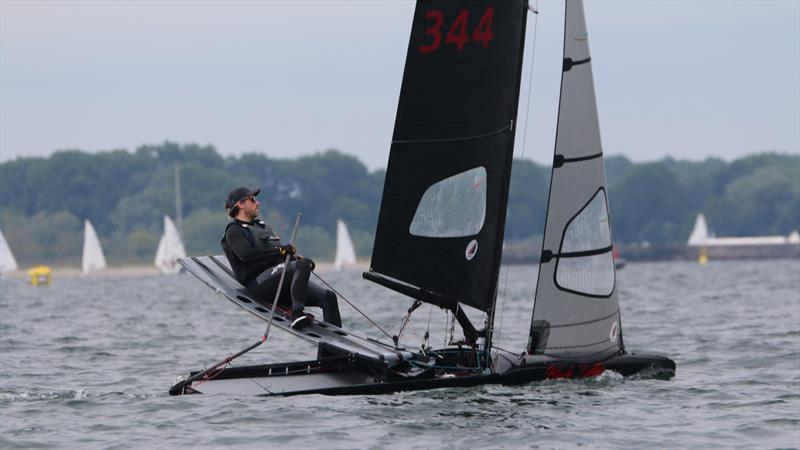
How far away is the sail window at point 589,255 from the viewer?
12.7m

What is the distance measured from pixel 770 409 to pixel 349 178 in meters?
132

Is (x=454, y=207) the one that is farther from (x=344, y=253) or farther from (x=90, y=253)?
(x=344, y=253)

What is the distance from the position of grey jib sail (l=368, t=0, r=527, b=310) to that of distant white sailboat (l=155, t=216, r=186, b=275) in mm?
73059

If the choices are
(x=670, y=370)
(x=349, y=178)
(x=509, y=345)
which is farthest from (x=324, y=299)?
(x=349, y=178)

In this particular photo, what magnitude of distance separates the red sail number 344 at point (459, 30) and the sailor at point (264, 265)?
205 centimetres

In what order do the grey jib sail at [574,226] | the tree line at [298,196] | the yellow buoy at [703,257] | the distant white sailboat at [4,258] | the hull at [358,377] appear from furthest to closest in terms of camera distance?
the tree line at [298,196] < the yellow buoy at [703,257] < the distant white sailboat at [4,258] < the grey jib sail at [574,226] < the hull at [358,377]

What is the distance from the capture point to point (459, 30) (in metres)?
12.0

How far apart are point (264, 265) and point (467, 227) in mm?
1849

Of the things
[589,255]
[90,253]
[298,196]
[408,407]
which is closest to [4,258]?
[90,253]

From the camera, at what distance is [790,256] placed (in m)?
108

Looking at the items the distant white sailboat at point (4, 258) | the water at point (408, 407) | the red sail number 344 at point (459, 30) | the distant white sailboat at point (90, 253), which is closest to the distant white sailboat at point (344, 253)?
the distant white sailboat at point (90, 253)

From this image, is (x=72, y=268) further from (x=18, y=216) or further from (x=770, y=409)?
(x=770, y=409)

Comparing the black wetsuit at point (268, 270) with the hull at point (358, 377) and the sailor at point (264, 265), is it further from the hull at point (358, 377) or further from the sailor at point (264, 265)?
the hull at point (358, 377)

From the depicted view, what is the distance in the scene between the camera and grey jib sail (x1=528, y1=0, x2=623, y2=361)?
496 inches
